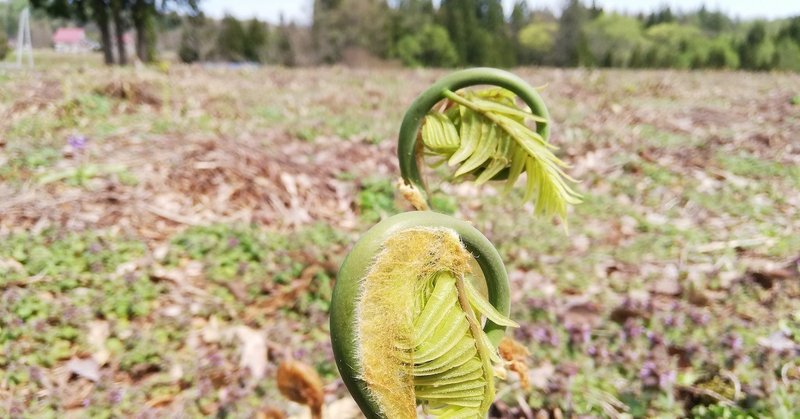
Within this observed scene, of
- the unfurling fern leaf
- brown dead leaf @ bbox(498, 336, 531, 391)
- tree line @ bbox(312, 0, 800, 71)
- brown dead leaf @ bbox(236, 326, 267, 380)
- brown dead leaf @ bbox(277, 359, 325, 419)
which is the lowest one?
brown dead leaf @ bbox(236, 326, 267, 380)

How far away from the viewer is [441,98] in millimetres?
674

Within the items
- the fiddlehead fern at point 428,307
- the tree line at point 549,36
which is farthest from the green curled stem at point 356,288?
the tree line at point 549,36

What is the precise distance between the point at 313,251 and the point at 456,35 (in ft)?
78.8

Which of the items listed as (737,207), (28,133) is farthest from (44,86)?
(737,207)

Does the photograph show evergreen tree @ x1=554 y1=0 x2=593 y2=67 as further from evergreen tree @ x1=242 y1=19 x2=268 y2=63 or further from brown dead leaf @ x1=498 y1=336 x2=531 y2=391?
brown dead leaf @ x1=498 y1=336 x2=531 y2=391

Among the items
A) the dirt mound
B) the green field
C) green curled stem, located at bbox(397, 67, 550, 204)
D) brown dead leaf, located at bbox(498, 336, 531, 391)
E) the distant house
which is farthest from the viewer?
the distant house

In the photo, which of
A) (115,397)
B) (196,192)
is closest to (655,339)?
(115,397)

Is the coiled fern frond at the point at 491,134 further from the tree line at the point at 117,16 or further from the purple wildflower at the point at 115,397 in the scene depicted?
the tree line at the point at 117,16

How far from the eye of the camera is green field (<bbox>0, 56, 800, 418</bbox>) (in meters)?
2.18

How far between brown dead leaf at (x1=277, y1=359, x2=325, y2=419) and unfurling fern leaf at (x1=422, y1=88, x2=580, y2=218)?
362mm

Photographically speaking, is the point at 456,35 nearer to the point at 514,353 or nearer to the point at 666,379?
the point at 666,379

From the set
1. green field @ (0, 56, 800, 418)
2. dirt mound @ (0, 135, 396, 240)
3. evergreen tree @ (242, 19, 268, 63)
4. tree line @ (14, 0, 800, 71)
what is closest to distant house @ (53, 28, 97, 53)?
tree line @ (14, 0, 800, 71)

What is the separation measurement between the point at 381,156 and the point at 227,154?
1.28 meters

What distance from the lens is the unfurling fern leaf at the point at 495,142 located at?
671mm
